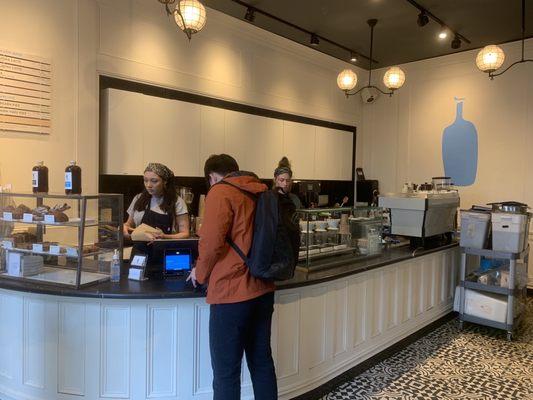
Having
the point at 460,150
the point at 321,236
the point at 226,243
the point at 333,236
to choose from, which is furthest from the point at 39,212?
the point at 460,150

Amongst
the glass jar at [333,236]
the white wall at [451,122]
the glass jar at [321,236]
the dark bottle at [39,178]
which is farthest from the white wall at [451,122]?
the dark bottle at [39,178]

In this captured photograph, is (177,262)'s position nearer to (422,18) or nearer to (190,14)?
(190,14)

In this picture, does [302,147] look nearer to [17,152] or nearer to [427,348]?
[427,348]

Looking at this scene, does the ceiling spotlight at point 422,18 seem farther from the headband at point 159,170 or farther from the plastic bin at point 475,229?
the headband at point 159,170

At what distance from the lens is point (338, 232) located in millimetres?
3018

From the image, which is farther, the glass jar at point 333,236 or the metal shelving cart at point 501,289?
the metal shelving cart at point 501,289

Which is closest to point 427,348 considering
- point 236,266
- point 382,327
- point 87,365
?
point 382,327

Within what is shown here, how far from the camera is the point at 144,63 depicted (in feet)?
Result: 13.6

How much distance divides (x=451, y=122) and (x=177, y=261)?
16.8ft

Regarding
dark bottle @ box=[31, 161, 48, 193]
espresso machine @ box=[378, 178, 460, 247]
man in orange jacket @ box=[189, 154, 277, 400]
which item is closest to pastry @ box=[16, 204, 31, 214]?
dark bottle @ box=[31, 161, 48, 193]

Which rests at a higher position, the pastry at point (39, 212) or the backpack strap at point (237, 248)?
the pastry at point (39, 212)

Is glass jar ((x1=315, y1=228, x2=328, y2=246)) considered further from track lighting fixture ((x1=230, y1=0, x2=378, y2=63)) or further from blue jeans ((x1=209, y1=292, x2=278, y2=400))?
track lighting fixture ((x1=230, y1=0, x2=378, y2=63))

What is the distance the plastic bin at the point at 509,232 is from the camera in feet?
12.4

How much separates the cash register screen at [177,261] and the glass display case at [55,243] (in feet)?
0.96
